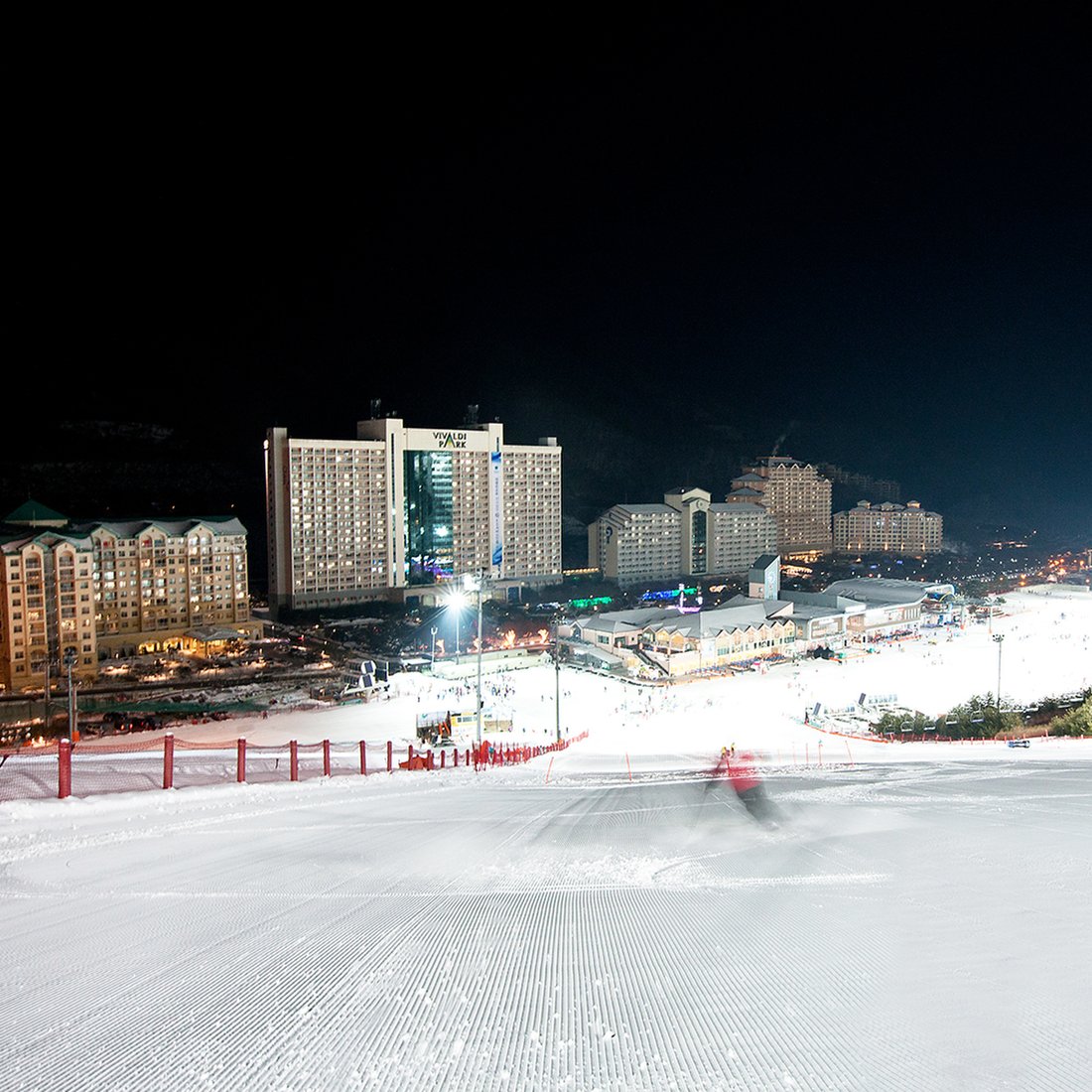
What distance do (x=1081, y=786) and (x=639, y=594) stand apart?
3978 centimetres

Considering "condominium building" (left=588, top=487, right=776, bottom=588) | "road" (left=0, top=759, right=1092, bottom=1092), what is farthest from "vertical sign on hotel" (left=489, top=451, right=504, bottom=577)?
"road" (left=0, top=759, right=1092, bottom=1092)

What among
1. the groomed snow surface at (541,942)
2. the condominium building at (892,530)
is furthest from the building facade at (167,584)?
the condominium building at (892,530)

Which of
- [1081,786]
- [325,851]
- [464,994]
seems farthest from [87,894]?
[1081,786]

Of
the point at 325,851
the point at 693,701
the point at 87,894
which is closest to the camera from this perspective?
the point at 87,894

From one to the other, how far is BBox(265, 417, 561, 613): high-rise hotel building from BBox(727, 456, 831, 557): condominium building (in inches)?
1082

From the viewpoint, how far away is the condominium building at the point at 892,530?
71562mm

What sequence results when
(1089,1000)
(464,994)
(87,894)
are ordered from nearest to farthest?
1. (1089,1000)
2. (464,994)
3. (87,894)

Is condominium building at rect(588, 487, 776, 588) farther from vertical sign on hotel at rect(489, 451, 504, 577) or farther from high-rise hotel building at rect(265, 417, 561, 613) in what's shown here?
vertical sign on hotel at rect(489, 451, 504, 577)

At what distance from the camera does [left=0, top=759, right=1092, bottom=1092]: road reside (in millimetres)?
1810

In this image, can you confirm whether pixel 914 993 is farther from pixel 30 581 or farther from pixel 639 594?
pixel 639 594

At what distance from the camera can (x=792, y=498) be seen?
69.4 meters

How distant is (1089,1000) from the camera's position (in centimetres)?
198

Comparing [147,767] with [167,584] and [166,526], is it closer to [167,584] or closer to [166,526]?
[167,584]

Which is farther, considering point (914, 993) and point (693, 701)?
point (693, 701)
